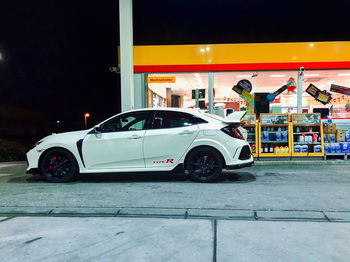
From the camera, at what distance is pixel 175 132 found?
5.82 meters

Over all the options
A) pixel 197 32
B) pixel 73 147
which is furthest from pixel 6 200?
pixel 197 32

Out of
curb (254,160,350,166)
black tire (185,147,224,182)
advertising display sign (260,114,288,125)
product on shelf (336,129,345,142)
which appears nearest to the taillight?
black tire (185,147,224,182)

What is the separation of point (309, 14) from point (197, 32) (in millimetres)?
6431

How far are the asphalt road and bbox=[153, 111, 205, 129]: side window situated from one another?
1187 millimetres

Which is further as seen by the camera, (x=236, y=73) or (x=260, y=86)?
(x=260, y=86)

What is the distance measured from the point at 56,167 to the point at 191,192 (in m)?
2.94

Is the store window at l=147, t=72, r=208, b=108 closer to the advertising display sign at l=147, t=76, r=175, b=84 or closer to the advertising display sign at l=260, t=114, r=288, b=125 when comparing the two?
the advertising display sign at l=147, t=76, r=175, b=84

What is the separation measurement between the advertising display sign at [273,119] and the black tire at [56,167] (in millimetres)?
5878

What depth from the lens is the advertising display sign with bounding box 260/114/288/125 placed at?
8.98 m

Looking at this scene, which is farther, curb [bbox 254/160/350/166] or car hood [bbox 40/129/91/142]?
curb [bbox 254/160/350/166]

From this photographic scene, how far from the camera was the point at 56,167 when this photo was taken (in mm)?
6023

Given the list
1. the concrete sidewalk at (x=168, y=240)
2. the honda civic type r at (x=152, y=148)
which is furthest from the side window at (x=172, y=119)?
the concrete sidewalk at (x=168, y=240)

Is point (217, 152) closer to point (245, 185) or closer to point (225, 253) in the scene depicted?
point (245, 185)

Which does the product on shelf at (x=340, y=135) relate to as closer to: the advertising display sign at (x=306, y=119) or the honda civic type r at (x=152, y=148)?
the advertising display sign at (x=306, y=119)
